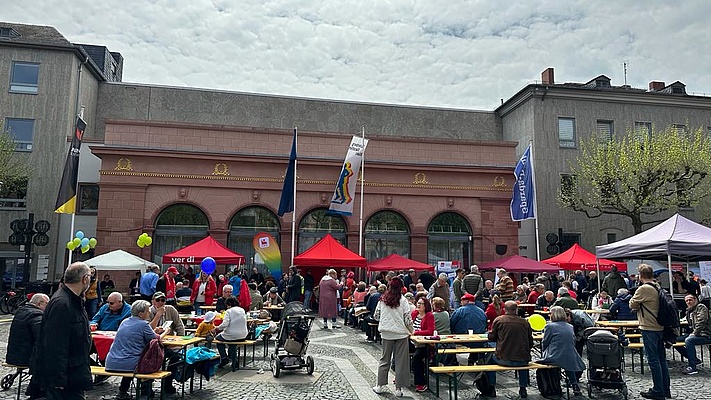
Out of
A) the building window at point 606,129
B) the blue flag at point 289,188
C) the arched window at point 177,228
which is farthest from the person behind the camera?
the building window at point 606,129

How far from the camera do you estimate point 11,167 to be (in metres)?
23.4

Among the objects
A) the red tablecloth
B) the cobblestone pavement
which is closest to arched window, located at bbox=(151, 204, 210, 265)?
the cobblestone pavement

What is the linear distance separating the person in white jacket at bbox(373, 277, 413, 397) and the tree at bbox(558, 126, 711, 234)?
20031 millimetres

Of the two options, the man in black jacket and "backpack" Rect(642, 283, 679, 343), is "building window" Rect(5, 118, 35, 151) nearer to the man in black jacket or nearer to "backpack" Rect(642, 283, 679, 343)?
the man in black jacket

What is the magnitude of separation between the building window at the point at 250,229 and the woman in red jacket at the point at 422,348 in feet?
46.8

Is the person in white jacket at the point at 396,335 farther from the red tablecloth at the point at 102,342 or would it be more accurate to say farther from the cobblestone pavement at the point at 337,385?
the red tablecloth at the point at 102,342

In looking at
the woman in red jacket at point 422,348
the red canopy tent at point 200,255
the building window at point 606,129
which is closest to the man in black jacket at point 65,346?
the woman in red jacket at point 422,348

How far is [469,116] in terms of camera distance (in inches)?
1259

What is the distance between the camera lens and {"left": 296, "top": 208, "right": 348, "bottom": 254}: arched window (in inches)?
936

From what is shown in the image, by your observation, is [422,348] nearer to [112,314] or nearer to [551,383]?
[551,383]

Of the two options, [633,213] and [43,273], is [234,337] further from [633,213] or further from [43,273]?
[633,213]

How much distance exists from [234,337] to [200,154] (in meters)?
14.5

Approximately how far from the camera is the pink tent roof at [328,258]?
18.4 meters

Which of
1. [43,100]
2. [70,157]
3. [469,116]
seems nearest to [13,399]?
[70,157]
